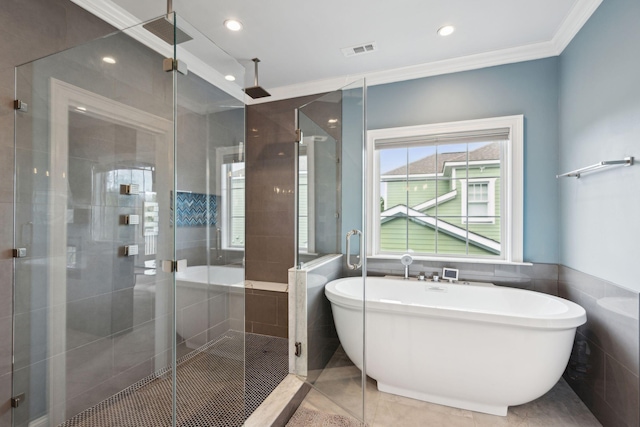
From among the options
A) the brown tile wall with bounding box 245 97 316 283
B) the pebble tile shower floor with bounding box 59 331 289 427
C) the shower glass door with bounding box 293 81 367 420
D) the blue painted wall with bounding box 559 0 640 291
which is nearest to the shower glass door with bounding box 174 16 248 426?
the pebble tile shower floor with bounding box 59 331 289 427

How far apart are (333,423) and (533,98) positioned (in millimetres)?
2870

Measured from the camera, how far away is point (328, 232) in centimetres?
230

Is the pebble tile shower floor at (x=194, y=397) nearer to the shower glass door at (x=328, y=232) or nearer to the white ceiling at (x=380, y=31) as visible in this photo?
the shower glass door at (x=328, y=232)

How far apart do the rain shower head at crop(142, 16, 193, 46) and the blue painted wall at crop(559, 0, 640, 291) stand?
7.53 feet

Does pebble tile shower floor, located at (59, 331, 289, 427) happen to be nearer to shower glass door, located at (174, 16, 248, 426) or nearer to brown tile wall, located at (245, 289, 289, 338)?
shower glass door, located at (174, 16, 248, 426)

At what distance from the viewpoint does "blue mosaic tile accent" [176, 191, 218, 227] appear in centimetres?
164

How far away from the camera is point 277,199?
324 cm

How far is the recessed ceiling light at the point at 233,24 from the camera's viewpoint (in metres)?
2.12

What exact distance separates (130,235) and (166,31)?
1278mm

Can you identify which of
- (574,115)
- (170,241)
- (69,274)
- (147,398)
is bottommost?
(147,398)

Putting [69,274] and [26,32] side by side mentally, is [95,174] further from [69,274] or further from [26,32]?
[26,32]

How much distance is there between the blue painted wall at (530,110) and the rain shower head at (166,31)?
2.18 m

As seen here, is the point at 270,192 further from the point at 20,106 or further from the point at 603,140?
the point at 603,140

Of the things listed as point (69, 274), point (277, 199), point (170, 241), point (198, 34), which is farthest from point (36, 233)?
point (277, 199)
